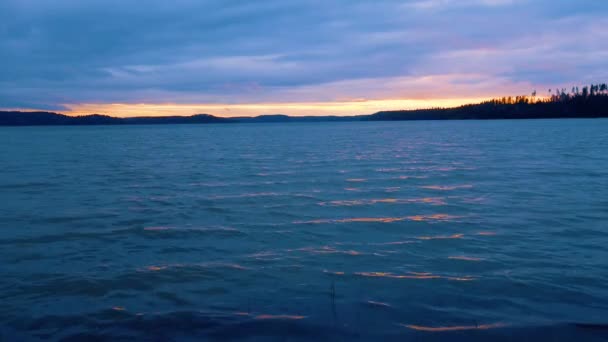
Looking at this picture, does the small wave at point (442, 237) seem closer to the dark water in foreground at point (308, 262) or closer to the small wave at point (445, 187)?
the dark water in foreground at point (308, 262)

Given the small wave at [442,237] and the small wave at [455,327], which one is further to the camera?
the small wave at [442,237]

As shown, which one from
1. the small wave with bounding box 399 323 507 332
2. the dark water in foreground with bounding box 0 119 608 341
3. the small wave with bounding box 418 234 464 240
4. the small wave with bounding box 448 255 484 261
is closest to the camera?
the small wave with bounding box 399 323 507 332

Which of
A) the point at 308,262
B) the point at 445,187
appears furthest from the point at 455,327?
the point at 445,187

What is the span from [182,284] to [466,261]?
5.73 meters

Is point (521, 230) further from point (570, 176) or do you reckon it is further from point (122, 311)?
point (570, 176)

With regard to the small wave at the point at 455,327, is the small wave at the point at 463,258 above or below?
above

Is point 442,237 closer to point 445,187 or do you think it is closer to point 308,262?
point 308,262

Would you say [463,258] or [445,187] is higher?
[445,187]

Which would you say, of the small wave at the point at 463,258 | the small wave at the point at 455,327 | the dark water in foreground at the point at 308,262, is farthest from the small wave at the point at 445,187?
the small wave at the point at 455,327

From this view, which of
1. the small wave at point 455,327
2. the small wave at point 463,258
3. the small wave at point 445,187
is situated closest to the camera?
the small wave at point 455,327

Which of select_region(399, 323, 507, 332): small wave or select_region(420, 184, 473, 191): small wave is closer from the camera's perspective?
select_region(399, 323, 507, 332): small wave

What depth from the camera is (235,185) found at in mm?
21422

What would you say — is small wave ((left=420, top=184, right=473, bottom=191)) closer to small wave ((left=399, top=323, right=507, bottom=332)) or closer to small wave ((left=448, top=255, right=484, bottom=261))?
small wave ((left=448, top=255, right=484, bottom=261))

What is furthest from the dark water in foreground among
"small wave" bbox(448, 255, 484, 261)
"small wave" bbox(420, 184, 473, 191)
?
"small wave" bbox(420, 184, 473, 191)
